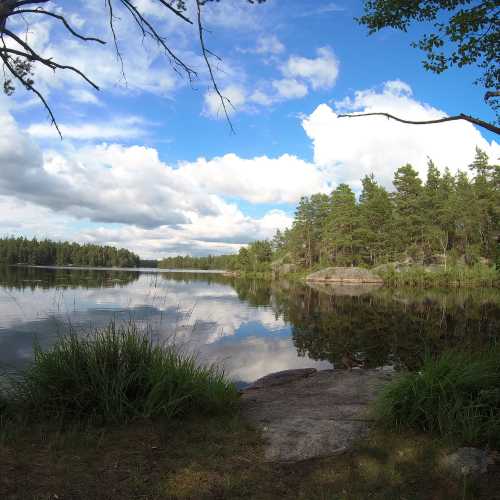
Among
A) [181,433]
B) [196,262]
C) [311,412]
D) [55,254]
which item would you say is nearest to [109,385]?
[181,433]

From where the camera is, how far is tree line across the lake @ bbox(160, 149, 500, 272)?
46.3 metres

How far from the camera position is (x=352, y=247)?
212 feet

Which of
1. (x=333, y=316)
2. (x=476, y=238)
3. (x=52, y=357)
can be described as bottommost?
(x=333, y=316)

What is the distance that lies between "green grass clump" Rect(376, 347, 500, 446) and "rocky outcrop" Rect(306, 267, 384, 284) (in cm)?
4898

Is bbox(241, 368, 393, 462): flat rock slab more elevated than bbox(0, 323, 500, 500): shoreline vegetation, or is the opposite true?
bbox(0, 323, 500, 500): shoreline vegetation

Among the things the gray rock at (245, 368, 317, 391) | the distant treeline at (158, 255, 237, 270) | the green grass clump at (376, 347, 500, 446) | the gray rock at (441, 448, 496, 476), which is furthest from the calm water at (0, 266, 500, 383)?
the distant treeline at (158, 255, 237, 270)

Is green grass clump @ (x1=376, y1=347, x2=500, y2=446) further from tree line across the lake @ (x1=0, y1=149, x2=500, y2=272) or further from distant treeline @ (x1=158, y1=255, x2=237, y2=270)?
distant treeline @ (x1=158, y1=255, x2=237, y2=270)

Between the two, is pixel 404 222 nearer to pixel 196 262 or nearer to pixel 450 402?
pixel 450 402

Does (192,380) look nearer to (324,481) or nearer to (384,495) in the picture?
(324,481)

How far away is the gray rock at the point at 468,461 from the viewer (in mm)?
3125

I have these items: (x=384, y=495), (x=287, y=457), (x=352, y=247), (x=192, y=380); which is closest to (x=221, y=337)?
(x=192, y=380)

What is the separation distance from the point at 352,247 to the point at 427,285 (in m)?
20.6

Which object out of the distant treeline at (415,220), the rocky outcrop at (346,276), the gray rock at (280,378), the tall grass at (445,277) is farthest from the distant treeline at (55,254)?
the gray rock at (280,378)

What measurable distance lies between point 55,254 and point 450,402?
149 meters
